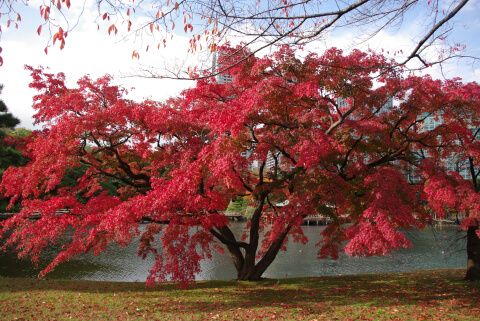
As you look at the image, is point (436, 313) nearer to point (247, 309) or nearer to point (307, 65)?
point (247, 309)

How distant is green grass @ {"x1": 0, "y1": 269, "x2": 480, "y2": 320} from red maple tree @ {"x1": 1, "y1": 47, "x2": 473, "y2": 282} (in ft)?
2.28

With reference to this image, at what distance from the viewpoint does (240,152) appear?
6129 mm

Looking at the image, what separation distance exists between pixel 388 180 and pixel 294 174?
2094 mm

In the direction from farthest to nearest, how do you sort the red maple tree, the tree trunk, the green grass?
1. the tree trunk
2. the red maple tree
3. the green grass

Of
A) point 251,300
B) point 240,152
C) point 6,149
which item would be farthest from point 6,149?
point 251,300

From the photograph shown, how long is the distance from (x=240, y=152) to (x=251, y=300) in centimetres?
286

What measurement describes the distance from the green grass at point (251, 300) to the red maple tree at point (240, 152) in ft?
2.28

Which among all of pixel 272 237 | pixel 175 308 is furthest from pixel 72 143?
pixel 272 237

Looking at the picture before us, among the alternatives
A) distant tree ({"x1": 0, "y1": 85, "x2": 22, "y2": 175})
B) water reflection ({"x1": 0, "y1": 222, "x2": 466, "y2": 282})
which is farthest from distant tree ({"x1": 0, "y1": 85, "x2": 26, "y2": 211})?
water reflection ({"x1": 0, "y1": 222, "x2": 466, "y2": 282})

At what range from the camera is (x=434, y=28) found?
3412 millimetres

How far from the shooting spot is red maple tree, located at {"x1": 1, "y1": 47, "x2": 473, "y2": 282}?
5840 millimetres

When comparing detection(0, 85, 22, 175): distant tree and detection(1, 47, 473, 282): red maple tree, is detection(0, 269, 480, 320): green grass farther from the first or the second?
detection(0, 85, 22, 175): distant tree

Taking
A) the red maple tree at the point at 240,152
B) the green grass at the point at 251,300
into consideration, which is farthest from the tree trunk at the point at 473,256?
the red maple tree at the point at 240,152

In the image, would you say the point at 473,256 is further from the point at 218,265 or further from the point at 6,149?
the point at 6,149
